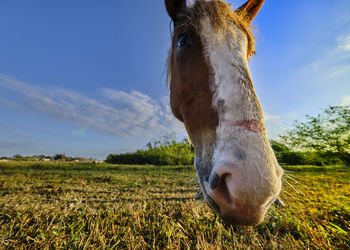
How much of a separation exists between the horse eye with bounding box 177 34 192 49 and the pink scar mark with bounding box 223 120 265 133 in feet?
3.04

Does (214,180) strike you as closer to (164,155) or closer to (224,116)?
(224,116)

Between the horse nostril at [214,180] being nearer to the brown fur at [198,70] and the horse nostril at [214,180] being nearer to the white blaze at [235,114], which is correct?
the white blaze at [235,114]

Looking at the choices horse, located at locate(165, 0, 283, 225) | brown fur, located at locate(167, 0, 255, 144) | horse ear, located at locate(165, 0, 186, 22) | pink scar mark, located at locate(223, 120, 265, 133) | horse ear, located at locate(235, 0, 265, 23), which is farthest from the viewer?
horse ear, located at locate(235, 0, 265, 23)

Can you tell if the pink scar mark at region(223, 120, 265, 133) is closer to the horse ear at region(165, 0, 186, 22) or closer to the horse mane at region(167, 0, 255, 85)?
the horse mane at region(167, 0, 255, 85)

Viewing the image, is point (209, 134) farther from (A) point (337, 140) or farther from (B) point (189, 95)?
(A) point (337, 140)

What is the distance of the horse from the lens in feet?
2.41

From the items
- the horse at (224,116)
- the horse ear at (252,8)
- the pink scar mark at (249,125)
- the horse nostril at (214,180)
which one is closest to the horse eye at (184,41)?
the horse at (224,116)

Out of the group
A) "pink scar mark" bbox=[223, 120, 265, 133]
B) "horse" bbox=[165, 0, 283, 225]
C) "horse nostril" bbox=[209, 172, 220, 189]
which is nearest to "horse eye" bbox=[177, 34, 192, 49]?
"horse" bbox=[165, 0, 283, 225]

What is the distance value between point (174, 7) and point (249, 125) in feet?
5.86

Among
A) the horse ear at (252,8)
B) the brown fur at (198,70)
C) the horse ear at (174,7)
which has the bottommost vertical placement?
the brown fur at (198,70)

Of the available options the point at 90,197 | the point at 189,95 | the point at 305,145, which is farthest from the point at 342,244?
the point at 305,145

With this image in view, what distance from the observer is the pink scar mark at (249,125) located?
0.85 metres

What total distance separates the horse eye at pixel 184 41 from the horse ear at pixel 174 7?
1.93 feet

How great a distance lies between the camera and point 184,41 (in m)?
1.47
